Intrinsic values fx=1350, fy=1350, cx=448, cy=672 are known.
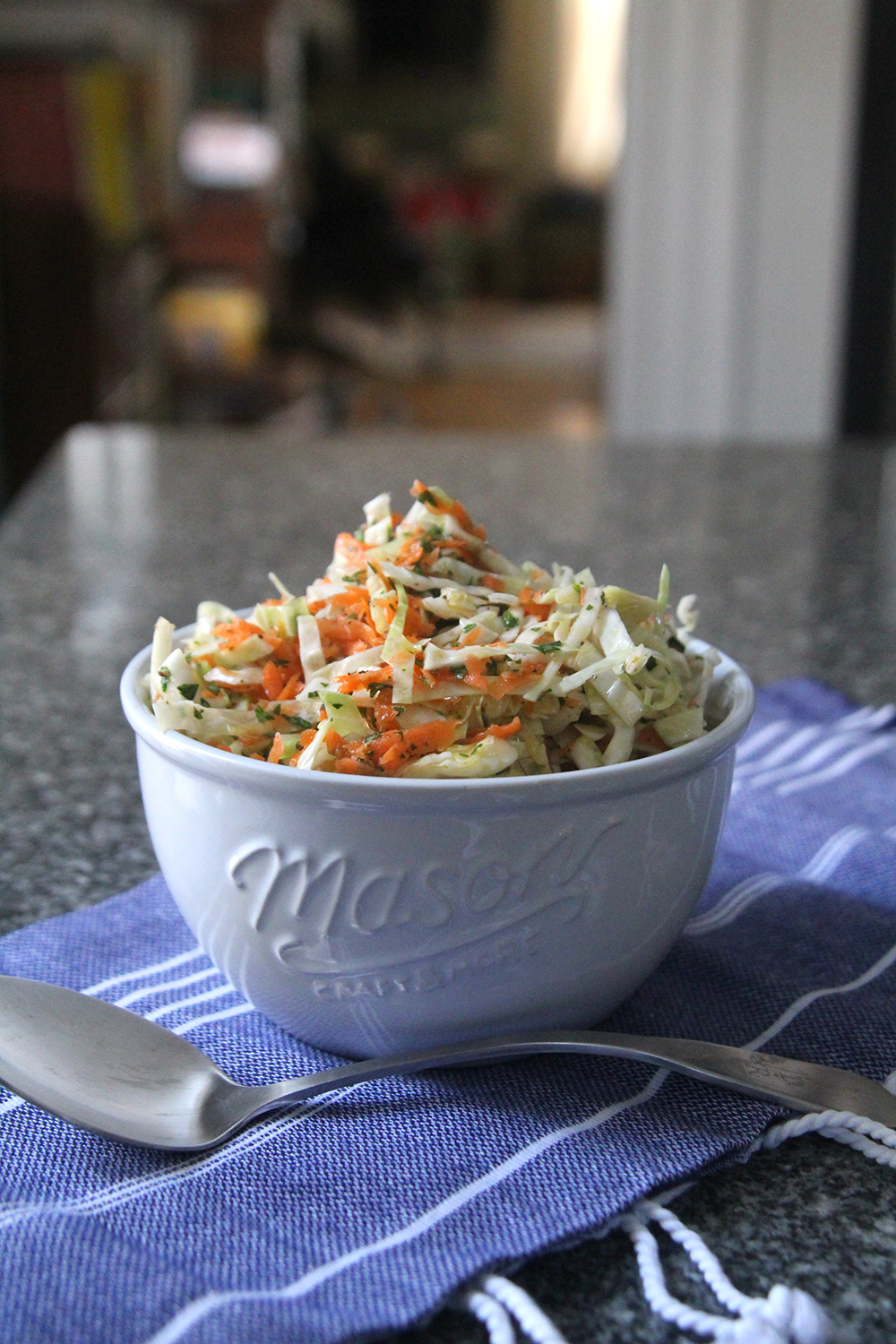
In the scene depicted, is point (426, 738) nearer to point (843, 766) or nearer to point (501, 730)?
point (501, 730)

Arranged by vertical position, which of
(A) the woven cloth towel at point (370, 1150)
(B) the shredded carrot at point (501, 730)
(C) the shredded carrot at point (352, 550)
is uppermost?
(C) the shredded carrot at point (352, 550)

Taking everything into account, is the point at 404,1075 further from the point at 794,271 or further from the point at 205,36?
the point at 205,36

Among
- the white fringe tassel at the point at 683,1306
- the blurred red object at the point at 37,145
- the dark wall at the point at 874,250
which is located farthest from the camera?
the blurred red object at the point at 37,145

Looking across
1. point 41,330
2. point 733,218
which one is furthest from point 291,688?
point 41,330

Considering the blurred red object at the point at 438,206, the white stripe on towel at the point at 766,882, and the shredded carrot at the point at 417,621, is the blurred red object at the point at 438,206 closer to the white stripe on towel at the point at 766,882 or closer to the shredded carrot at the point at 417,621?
the white stripe on towel at the point at 766,882

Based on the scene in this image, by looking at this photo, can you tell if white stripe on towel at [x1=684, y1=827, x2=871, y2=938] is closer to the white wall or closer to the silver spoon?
the silver spoon

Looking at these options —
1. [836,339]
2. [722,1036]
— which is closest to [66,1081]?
[722,1036]

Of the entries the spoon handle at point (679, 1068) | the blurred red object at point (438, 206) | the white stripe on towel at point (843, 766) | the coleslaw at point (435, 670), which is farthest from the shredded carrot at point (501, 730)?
the blurred red object at point (438, 206)
